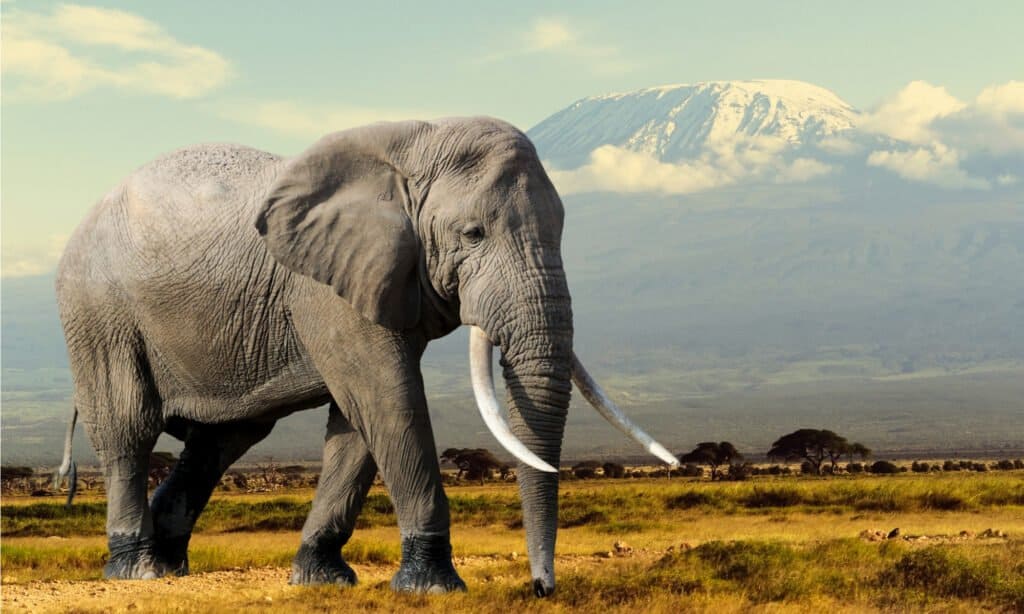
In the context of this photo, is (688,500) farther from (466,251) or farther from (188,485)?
(466,251)

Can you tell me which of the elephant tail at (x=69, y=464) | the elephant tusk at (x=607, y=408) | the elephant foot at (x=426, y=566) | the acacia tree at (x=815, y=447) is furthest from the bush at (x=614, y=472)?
the elephant tusk at (x=607, y=408)

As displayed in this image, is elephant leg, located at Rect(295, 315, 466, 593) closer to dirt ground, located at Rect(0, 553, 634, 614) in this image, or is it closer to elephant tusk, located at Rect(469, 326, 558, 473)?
dirt ground, located at Rect(0, 553, 634, 614)

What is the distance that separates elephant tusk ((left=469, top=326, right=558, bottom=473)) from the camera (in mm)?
12156

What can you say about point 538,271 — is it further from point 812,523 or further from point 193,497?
point 812,523

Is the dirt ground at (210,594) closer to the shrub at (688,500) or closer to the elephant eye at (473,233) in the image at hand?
the elephant eye at (473,233)

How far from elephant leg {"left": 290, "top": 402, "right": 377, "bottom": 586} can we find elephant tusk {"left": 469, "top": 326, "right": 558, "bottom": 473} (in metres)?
2.30

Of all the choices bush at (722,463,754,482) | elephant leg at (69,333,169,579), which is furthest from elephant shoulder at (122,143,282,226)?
bush at (722,463,754,482)

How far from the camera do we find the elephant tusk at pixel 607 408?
40.7ft

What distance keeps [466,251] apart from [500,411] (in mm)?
→ 1408

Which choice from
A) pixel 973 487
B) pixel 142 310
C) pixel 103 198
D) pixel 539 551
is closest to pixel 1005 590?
pixel 539 551

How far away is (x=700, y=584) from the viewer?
47.0ft

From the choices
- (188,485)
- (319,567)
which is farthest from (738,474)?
(319,567)

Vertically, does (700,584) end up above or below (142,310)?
below

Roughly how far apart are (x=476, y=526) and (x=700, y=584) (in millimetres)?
17448
